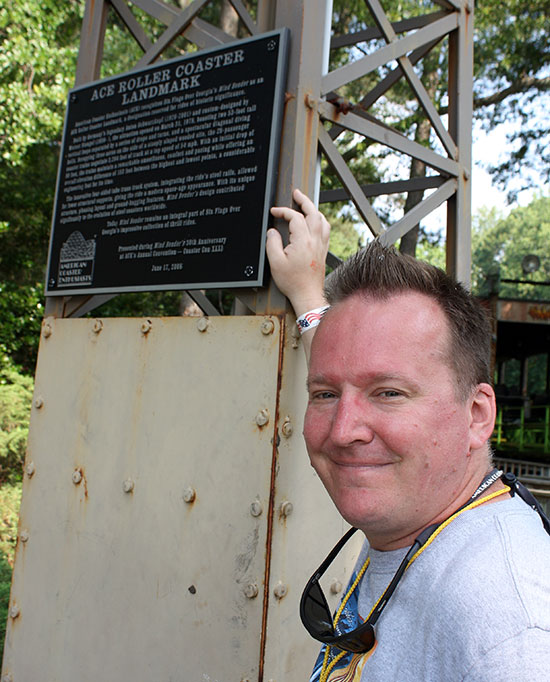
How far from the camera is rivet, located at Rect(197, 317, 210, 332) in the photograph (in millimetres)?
2510

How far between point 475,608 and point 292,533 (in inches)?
50.0

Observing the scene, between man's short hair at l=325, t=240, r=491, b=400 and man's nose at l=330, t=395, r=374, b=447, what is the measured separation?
0.68 ft

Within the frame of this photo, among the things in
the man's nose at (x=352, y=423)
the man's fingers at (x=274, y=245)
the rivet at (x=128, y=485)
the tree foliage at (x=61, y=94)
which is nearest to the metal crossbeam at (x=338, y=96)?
the man's fingers at (x=274, y=245)

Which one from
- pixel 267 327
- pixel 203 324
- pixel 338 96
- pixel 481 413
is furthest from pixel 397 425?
pixel 338 96

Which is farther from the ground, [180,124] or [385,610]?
[180,124]

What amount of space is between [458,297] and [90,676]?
214cm

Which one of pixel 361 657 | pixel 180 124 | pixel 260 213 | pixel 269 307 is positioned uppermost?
pixel 180 124

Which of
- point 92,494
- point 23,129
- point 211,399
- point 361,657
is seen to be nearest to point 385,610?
point 361,657

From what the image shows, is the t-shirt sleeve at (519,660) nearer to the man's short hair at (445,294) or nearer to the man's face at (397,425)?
the man's face at (397,425)

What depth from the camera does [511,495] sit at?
138 cm

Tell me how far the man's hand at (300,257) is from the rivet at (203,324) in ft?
1.06

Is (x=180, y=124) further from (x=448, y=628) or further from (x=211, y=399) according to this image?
(x=448, y=628)

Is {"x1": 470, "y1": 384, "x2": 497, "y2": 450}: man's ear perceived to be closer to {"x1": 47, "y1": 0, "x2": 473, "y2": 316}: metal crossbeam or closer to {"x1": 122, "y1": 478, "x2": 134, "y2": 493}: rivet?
{"x1": 47, "y1": 0, "x2": 473, "y2": 316}: metal crossbeam

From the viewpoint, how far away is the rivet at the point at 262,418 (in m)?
2.28
